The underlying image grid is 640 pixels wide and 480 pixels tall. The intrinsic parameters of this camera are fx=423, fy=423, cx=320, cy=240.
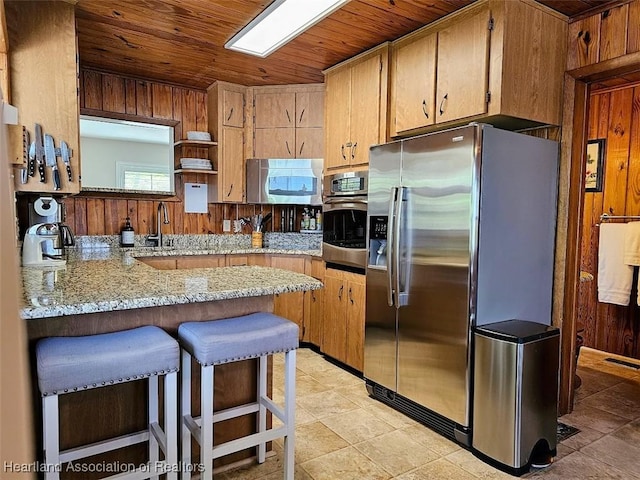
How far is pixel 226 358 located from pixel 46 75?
1.99 meters

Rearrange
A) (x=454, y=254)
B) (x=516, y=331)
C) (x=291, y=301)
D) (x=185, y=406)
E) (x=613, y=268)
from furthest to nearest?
(x=291, y=301), (x=613, y=268), (x=454, y=254), (x=516, y=331), (x=185, y=406)

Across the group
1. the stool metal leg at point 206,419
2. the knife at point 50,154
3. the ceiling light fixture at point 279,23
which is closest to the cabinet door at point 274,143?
the ceiling light fixture at point 279,23

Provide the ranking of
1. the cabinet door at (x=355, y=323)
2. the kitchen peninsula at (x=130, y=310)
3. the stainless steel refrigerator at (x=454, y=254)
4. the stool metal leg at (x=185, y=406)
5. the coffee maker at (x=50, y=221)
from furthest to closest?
the cabinet door at (x=355, y=323) → the coffee maker at (x=50, y=221) → the stainless steel refrigerator at (x=454, y=254) → the stool metal leg at (x=185, y=406) → the kitchen peninsula at (x=130, y=310)

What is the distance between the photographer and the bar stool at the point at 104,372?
135 cm

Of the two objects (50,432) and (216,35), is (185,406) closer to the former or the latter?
(50,432)

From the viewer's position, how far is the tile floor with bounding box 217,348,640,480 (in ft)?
6.68

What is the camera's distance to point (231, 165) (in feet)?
13.5

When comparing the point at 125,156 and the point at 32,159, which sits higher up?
the point at 125,156

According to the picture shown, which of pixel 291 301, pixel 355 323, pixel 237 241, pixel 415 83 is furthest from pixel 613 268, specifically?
pixel 237 241

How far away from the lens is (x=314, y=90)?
406 cm

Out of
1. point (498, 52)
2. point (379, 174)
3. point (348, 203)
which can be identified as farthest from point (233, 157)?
point (498, 52)

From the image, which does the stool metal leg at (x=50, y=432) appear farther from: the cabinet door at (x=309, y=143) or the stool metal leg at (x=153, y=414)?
the cabinet door at (x=309, y=143)

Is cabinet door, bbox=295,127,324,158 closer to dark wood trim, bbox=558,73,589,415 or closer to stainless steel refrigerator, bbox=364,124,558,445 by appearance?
stainless steel refrigerator, bbox=364,124,558,445

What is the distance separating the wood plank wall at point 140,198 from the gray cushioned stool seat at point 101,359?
2607 millimetres
